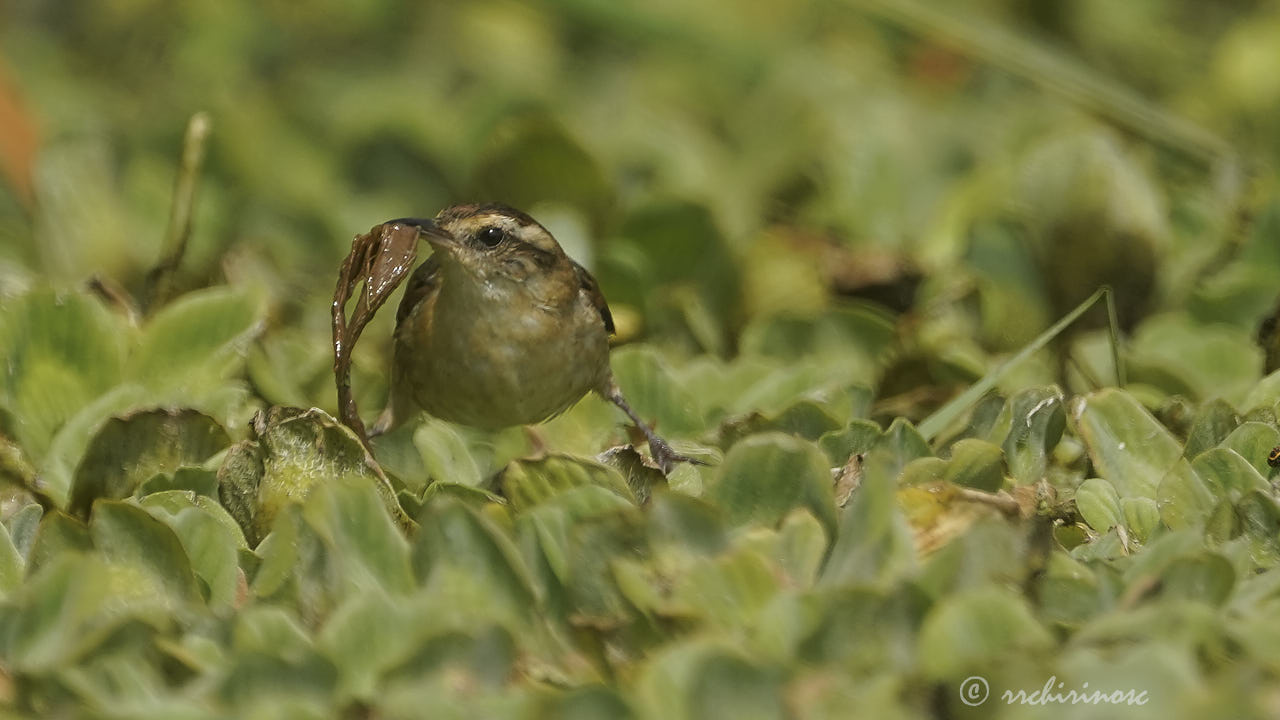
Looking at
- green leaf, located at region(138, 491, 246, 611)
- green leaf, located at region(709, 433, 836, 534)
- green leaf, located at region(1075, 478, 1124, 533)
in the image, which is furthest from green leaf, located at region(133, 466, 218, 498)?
green leaf, located at region(1075, 478, 1124, 533)

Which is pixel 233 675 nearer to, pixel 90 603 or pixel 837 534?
pixel 90 603

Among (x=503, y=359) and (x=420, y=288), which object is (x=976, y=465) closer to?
(x=503, y=359)

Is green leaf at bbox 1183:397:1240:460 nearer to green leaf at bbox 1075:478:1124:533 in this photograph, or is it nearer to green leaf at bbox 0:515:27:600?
green leaf at bbox 1075:478:1124:533

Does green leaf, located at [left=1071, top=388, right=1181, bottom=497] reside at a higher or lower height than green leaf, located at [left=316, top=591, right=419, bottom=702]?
lower

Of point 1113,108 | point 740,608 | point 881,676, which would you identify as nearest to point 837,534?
point 740,608

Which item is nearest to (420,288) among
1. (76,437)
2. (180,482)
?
(76,437)
